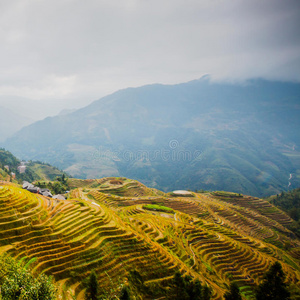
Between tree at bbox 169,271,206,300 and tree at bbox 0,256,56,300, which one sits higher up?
tree at bbox 0,256,56,300

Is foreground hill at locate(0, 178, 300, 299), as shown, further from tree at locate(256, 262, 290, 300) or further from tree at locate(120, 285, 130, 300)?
tree at locate(256, 262, 290, 300)

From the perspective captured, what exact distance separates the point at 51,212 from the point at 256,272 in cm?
4247

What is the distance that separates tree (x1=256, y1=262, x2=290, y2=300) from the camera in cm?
2534

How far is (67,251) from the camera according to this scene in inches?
902

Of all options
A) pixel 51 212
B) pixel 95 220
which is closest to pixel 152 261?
pixel 95 220

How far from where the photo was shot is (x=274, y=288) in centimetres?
2603

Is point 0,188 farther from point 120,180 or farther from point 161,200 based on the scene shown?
point 120,180

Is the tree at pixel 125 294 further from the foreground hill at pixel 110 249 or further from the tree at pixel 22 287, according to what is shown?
the tree at pixel 22 287

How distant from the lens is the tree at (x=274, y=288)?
25.3 meters

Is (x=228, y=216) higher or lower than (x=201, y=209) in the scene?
lower

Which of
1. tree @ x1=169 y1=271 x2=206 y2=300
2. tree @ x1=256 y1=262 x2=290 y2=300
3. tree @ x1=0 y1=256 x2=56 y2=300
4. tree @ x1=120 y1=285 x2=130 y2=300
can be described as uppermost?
tree @ x1=0 y1=256 x2=56 y2=300

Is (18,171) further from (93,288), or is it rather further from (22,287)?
(22,287)

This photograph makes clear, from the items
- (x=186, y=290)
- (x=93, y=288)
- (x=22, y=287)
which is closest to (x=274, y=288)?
(x=186, y=290)

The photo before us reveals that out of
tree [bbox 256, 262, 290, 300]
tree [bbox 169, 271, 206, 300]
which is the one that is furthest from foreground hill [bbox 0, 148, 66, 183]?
tree [bbox 256, 262, 290, 300]
